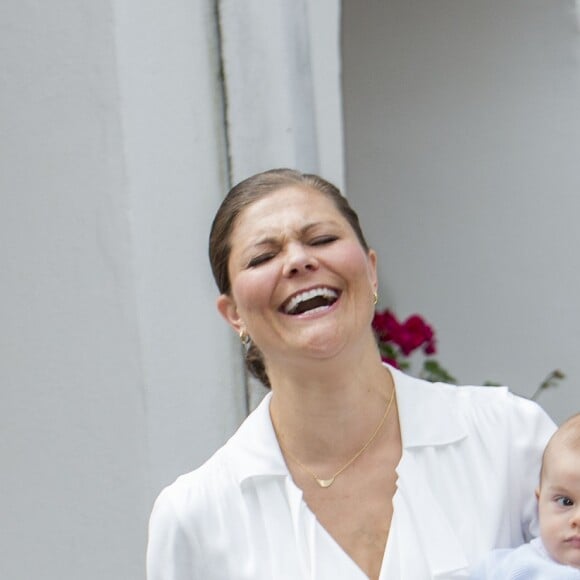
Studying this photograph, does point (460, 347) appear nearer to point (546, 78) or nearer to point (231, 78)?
point (546, 78)

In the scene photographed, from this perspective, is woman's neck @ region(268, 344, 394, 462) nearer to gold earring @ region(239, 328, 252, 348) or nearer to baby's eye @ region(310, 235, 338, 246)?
gold earring @ region(239, 328, 252, 348)

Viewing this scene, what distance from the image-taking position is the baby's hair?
304cm

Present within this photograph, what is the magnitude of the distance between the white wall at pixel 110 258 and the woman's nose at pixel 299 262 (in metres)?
1.46

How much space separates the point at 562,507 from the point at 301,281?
2.21 ft

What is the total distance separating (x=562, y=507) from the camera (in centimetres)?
305

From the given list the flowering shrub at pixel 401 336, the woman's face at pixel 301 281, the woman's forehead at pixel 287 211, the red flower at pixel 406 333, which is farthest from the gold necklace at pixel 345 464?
the red flower at pixel 406 333

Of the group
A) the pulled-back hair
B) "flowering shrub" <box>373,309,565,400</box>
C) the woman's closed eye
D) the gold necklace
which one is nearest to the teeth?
the pulled-back hair

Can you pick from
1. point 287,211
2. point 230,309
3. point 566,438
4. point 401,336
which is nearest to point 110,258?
point 401,336

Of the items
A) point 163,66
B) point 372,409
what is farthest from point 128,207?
point 372,409

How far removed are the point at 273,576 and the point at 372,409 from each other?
16.3 inches

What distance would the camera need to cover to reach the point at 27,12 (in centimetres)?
465

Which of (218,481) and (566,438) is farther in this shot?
(218,481)

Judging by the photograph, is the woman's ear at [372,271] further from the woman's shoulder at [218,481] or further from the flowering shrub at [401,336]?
the flowering shrub at [401,336]

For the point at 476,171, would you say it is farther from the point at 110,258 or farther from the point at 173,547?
the point at 173,547
